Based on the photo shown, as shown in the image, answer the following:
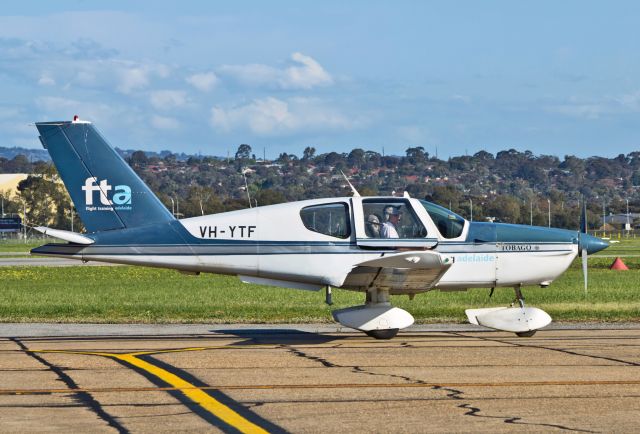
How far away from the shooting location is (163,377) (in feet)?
40.9

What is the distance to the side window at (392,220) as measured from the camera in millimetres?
16375

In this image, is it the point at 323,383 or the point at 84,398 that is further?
the point at 323,383

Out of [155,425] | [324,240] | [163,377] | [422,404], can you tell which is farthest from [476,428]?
[324,240]

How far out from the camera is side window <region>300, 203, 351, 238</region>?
Answer: 16.5 meters

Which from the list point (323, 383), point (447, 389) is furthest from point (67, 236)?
point (447, 389)

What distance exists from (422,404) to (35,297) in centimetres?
1849

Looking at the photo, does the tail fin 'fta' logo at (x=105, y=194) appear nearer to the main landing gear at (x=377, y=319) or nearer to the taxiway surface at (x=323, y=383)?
the taxiway surface at (x=323, y=383)

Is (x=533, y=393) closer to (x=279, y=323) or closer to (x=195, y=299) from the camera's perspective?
(x=279, y=323)

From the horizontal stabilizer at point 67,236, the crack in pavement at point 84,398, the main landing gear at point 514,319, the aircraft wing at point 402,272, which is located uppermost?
the horizontal stabilizer at point 67,236

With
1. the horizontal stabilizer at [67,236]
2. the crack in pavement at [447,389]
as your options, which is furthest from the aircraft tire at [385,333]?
the horizontal stabilizer at [67,236]

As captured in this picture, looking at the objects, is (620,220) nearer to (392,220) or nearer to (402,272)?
(392,220)

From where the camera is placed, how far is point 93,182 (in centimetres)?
1675

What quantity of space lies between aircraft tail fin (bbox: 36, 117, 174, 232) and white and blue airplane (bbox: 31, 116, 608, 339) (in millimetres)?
15

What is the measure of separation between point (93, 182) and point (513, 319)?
665cm
